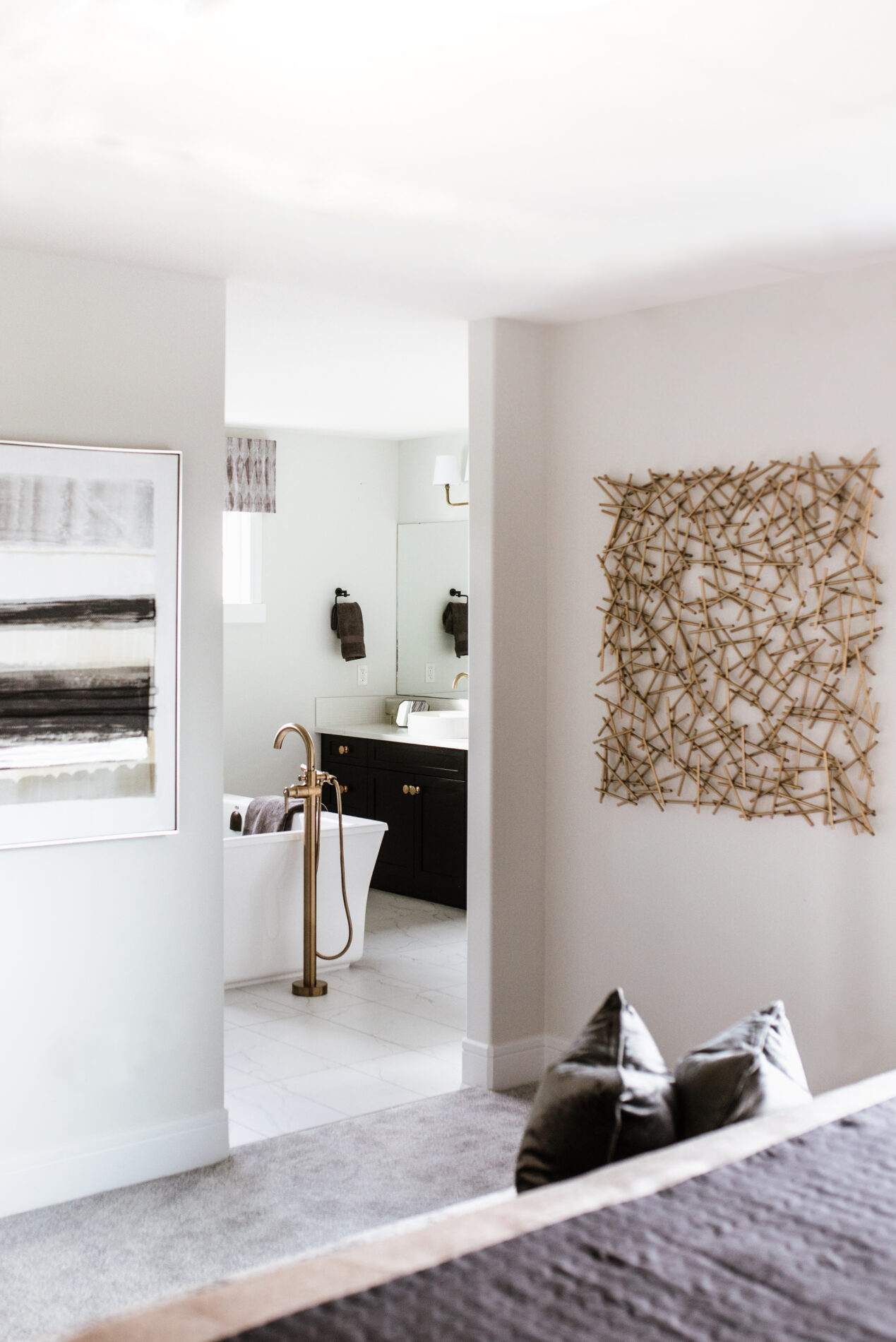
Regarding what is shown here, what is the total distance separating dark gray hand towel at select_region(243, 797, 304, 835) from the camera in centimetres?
549

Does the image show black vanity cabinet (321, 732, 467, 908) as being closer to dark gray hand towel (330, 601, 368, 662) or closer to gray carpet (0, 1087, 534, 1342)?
dark gray hand towel (330, 601, 368, 662)

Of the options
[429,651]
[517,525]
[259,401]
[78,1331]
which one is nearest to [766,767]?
[517,525]

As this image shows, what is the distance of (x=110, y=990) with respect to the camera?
3.49 metres

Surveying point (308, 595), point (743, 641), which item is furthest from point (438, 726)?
point (743, 641)

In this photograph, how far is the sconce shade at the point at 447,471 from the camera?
20.9 feet

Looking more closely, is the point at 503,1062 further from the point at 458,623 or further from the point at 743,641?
the point at 458,623

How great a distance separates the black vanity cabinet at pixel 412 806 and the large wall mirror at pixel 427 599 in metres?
0.65

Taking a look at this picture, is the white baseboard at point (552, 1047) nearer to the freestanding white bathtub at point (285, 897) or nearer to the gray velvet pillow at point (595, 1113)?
the freestanding white bathtub at point (285, 897)

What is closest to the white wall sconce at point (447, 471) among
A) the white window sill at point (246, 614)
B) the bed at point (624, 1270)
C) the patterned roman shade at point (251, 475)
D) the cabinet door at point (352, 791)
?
the patterned roman shade at point (251, 475)

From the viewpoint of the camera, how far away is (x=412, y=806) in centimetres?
673

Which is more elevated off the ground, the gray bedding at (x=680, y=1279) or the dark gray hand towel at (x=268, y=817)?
the gray bedding at (x=680, y=1279)

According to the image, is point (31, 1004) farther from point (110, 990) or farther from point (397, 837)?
point (397, 837)

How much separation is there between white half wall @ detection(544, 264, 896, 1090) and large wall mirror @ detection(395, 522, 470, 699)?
9.87 ft

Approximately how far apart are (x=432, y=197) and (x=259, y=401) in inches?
122
